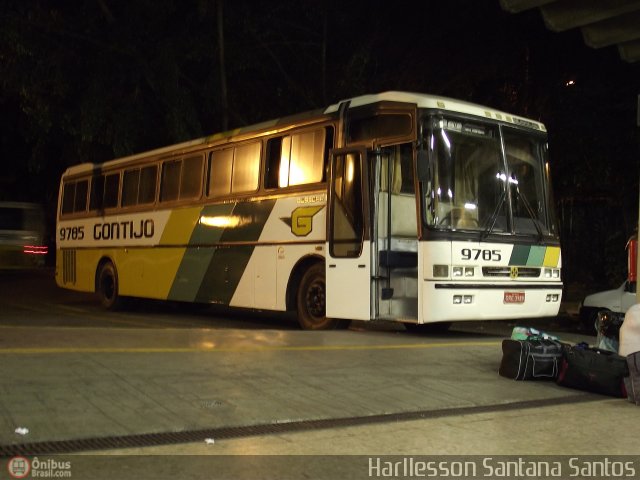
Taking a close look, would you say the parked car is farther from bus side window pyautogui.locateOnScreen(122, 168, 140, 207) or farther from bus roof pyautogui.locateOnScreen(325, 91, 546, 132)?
bus side window pyautogui.locateOnScreen(122, 168, 140, 207)

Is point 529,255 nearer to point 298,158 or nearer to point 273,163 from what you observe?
point 298,158

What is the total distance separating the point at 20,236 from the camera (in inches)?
1066

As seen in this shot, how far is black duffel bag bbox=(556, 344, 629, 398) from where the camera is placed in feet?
23.9

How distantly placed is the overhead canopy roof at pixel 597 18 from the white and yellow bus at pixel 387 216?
2.35m

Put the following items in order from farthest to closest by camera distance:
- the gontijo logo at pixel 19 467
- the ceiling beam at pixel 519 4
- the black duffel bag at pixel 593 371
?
the ceiling beam at pixel 519 4, the black duffel bag at pixel 593 371, the gontijo logo at pixel 19 467

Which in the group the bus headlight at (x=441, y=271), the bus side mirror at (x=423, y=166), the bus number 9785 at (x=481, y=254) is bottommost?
the bus headlight at (x=441, y=271)

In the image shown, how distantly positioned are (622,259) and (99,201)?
12994mm

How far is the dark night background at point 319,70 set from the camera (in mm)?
17891

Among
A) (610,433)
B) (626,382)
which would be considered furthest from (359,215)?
(610,433)

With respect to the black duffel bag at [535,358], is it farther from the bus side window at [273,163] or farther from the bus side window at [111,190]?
the bus side window at [111,190]

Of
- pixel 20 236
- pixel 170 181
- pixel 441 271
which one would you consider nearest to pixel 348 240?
pixel 441 271

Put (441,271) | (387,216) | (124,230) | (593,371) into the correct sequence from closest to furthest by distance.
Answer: (593,371)
(441,271)
(387,216)
(124,230)

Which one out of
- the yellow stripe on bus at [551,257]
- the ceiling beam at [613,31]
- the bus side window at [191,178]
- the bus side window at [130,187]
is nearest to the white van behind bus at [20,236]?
the bus side window at [130,187]

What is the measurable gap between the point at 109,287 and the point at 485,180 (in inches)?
395
